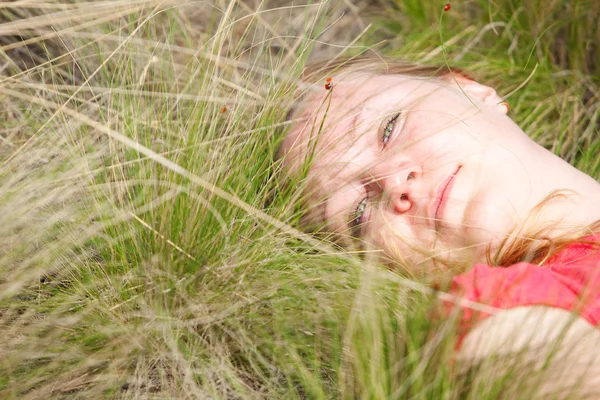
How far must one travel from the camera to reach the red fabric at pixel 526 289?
1041 mm

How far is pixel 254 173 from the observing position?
141 cm

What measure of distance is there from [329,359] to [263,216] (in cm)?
31

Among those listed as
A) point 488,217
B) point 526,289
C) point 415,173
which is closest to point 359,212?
point 415,173

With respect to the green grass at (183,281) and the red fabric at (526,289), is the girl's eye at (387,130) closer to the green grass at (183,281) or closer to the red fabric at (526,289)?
the green grass at (183,281)

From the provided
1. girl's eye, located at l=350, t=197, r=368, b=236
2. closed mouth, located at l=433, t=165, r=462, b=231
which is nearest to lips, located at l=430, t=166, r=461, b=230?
closed mouth, located at l=433, t=165, r=462, b=231

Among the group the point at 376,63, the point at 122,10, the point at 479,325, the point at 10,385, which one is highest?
the point at 122,10

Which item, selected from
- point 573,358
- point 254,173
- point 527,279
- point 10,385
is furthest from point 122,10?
point 573,358

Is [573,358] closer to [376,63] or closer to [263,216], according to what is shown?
[263,216]

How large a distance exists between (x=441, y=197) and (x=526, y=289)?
305 millimetres

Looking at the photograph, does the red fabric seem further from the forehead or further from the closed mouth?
the forehead

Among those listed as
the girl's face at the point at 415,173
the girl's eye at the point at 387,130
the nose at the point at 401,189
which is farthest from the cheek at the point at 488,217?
the girl's eye at the point at 387,130

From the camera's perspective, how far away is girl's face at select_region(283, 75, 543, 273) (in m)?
1.32

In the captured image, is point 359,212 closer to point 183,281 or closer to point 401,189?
point 401,189

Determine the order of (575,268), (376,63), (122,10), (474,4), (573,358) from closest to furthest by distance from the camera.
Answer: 1. (573,358)
2. (575,268)
3. (122,10)
4. (376,63)
5. (474,4)
